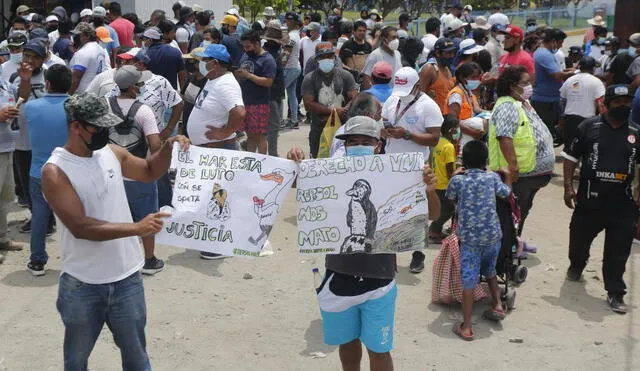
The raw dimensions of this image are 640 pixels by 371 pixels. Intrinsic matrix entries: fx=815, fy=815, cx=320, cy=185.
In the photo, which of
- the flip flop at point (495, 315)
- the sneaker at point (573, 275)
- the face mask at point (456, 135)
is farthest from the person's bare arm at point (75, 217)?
the sneaker at point (573, 275)

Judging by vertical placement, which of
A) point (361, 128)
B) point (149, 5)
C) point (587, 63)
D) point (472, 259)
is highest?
point (149, 5)

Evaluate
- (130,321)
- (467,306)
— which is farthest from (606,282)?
(130,321)

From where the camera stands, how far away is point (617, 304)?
22.1ft

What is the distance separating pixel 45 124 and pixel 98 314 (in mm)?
3251

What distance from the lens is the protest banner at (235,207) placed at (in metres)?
4.73

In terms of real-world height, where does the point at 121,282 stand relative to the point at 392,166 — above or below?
below

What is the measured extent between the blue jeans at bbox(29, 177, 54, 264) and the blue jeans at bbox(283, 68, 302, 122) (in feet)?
21.9

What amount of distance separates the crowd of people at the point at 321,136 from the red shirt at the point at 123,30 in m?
0.03

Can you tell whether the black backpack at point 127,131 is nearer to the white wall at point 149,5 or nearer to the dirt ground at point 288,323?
the dirt ground at point 288,323

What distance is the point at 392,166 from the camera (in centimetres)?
454

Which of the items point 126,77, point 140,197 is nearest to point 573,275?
point 140,197

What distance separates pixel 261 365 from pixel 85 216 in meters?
2.05

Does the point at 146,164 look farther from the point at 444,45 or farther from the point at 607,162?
the point at 444,45

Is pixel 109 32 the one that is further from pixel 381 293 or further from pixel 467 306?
pixel 381 293
